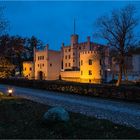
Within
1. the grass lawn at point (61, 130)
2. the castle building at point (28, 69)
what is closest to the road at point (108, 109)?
the grass lawn at point (61, 130)

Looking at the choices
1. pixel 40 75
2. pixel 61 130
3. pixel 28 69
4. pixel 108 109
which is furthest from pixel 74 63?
pixel 61 130

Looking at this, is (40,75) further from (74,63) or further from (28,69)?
(74,63)

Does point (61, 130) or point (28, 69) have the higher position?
point (28, 69)

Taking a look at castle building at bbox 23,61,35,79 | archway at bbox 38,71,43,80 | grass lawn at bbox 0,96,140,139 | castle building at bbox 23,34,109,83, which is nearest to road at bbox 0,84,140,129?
grass lawn at bbox 0,96,140,139

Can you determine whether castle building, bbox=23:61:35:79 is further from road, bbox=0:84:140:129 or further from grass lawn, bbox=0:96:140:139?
grass lawn, bbox=0:96:140:139

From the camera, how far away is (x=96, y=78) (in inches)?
2397

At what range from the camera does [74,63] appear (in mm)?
90625

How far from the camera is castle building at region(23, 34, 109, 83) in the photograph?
60366 mm

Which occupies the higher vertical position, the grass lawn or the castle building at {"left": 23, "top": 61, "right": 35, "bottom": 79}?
the castle building at {"left": 23, "top": 61, "right": 35, "bottom": 79}

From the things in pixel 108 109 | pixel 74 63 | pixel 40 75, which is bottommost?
pixel 108 109

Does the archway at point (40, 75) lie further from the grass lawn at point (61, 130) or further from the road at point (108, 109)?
the grass lawn at point (61, 130)

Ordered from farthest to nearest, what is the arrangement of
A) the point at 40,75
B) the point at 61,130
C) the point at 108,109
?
the point at 40,75, the point at 108,109, the point at 61,130

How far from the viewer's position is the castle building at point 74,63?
198 ft

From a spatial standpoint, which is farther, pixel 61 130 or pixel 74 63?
pixel 74 63
